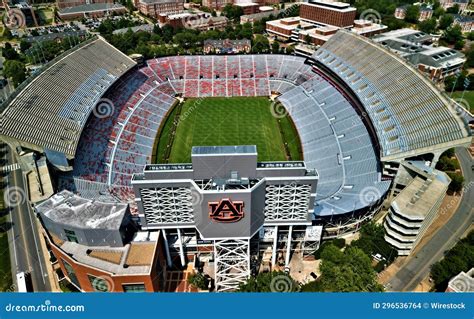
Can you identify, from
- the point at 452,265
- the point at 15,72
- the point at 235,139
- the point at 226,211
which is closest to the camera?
the point at 226,211

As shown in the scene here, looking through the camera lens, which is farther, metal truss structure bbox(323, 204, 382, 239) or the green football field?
the green football field

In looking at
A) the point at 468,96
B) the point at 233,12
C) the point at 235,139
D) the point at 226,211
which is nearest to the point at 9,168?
the point at 235,139

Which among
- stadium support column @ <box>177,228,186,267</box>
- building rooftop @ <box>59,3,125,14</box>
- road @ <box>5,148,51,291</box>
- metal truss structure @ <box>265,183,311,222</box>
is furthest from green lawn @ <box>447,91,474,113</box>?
building rooftop @ <box>59,3,125,14</box>

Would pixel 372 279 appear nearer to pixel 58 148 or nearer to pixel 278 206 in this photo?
pixel 278 206

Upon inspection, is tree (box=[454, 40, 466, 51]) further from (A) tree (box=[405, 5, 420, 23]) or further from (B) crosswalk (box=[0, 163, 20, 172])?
(B) crosswalk (box=[0, 163, 20, 172])

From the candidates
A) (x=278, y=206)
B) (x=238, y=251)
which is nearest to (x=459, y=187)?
(x=278, y=206)

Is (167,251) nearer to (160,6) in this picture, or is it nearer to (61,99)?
(61,99)
